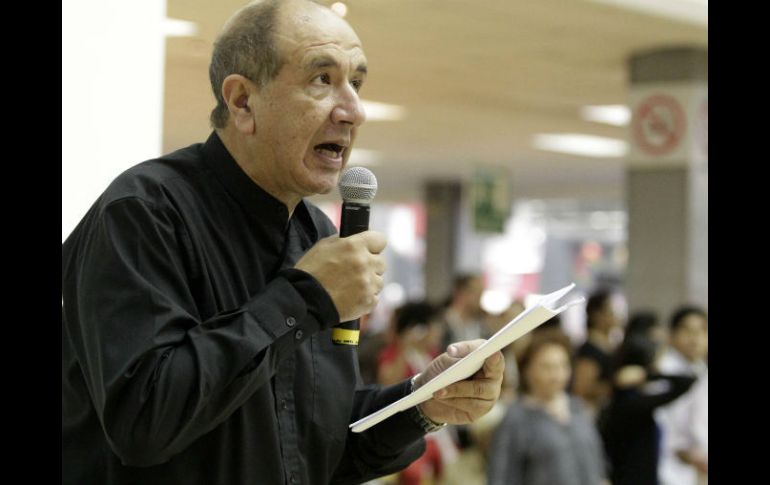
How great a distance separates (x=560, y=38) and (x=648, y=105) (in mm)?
1365

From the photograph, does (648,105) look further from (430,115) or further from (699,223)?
(430,115)

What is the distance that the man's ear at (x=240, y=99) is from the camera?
2295 mm

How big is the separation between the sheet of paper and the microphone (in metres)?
0.16

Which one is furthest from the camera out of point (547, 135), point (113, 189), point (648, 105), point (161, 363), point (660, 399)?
point (547, 135)

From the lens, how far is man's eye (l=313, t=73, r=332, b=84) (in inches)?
89.5

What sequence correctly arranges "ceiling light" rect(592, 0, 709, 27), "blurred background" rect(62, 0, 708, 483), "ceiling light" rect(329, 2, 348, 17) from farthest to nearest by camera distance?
"ceiling light" rect(592, 0, 709, 27) < "blurred background" rect(62, 0, 708, 483) < "ceiling light" rect(329, 2, 348, 17)

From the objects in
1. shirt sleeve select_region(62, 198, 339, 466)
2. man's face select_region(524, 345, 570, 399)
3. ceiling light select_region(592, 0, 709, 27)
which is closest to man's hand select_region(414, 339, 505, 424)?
shirt sleeve select_region(62, 198, 339, 466)

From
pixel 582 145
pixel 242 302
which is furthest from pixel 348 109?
pixel 582 145

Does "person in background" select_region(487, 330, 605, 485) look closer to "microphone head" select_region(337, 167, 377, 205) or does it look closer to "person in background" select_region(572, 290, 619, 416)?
"person in background" select_region(572, 290, 619, 416)

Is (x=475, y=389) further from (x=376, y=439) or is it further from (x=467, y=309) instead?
(x=467, y=309)

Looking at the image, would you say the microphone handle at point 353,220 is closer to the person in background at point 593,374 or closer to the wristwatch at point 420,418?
the wristwatch at point 420,418

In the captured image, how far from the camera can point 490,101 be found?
14.1 metres
